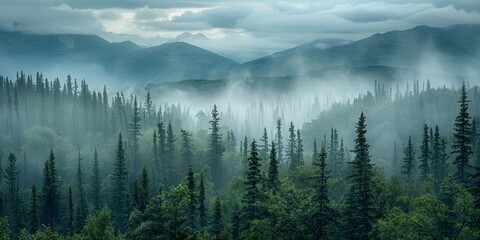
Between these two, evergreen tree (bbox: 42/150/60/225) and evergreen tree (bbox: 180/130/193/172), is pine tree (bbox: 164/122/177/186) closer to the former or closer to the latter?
evergreen tree (bbox: 180/130/193/172)

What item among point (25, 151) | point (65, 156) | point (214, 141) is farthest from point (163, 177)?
point (25, 151)

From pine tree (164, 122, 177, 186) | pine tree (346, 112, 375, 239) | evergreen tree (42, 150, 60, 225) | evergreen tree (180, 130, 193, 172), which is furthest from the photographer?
pine tree (164, 122, 177, 186)

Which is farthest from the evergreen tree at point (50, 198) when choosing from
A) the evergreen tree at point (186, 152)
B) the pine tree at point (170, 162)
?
the evergreen tree at point (186, 152)

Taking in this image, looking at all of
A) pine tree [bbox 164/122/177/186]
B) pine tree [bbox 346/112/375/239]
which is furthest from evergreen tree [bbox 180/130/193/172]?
pine tree [bbox 346/112/375/239]

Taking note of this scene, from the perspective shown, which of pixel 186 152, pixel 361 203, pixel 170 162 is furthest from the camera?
pixel 170 162

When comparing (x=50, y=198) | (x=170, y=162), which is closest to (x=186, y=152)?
Result: (x=170, y=162)

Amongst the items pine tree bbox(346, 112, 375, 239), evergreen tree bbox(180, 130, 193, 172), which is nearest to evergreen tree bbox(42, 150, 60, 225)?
evergreen tree bbox(180, 130, 193, 172)

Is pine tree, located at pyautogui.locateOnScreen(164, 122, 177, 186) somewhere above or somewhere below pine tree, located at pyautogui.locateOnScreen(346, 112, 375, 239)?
below

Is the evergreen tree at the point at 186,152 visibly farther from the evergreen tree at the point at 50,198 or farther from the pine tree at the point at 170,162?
the evergreen tree at the point at 50,198

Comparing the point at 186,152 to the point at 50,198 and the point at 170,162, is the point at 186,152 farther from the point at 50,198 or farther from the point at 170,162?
the point at 50,198

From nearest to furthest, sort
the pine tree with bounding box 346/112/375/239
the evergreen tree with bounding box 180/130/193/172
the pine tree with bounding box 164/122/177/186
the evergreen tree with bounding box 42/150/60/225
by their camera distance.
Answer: the pine tree with bounding box 346/112/375/239
the evergreen tree with bounding box 42/150/60/225
the evergreen tree with bounding box 180/130/193/172
the pine tree with bounding box 164/122/177/186

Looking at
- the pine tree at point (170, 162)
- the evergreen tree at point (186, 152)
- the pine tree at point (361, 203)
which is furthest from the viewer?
the pine tree at point (170, 162)

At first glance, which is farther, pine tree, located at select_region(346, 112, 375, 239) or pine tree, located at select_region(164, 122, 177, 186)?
pine tree, located at select_region(164, 122, 177, 186)

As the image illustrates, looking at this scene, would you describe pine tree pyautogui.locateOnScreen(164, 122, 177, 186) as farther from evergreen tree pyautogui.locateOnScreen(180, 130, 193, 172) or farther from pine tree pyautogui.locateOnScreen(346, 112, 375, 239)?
pine tree pyautogui.locateOnScreen(346, 112, 375, 239)
